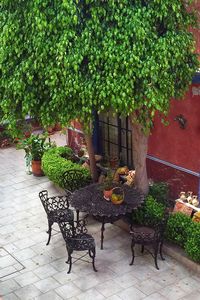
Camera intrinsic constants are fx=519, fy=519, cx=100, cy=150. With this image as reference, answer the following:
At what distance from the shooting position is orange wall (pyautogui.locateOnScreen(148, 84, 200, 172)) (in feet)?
36.7

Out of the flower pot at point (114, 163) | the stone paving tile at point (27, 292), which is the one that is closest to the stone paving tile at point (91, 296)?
the stone paving tile at point (27, 292)

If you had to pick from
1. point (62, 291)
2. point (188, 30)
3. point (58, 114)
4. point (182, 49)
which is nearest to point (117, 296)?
point (62, 291)

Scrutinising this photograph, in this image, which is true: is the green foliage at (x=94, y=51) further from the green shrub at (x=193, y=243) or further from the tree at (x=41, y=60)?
the green shrub at (x=193, y=243)

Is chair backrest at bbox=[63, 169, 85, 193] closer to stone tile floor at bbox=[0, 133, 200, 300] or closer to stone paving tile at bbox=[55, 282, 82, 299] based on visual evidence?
stone tile floor at bbox=[0, 133, 200, 300]

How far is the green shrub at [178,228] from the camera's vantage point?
33.8 feet

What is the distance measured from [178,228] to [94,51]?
3972 mm

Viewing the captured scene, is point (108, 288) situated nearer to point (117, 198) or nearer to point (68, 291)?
point (68, 291)

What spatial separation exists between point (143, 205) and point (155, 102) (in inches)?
118

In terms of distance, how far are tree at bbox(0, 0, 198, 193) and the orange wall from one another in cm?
177

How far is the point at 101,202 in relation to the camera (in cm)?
1097

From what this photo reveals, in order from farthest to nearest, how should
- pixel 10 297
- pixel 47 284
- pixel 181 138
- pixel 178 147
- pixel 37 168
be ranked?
1. pixel 37 168
2. pixel 178 147
3. pixel 181 138
4. pixel 47 284
5. pixel 10 297

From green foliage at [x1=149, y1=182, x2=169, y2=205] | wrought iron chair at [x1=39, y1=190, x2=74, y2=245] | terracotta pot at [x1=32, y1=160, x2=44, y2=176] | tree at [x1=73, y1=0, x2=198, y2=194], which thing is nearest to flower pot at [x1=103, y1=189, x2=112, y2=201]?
wrought iron chair at [x1=39, y1=190, x2=74, y2=245]

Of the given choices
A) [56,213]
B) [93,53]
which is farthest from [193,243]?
[93,53]

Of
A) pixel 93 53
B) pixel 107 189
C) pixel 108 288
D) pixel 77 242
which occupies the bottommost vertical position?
pixel 108 288
